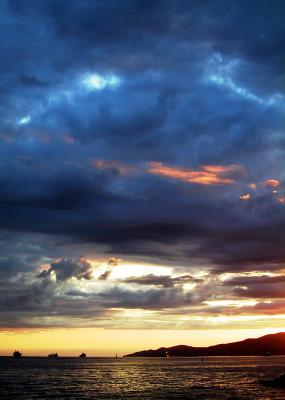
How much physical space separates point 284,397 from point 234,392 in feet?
66.6

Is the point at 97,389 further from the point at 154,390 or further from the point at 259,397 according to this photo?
the point at 259,397

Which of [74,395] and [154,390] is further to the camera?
[154,390]

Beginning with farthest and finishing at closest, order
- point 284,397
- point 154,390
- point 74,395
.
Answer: point 154,390
point 74,395
point 284,397

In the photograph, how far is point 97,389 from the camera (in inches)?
5463

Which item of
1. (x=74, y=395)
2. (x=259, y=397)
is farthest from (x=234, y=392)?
(x=74, y=395)

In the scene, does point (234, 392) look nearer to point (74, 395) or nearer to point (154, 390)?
point (154, 390)

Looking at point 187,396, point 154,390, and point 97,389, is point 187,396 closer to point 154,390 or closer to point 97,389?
point 154,390

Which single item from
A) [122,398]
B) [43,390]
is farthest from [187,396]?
[43,390]

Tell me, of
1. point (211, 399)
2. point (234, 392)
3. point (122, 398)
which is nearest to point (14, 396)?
point (122, 398)

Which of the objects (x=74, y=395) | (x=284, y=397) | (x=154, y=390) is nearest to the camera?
(x=284, y=397)

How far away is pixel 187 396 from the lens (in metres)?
117

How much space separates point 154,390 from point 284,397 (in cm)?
3673

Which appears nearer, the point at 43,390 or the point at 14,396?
the point at 14,396

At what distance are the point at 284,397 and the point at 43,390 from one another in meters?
62.5
